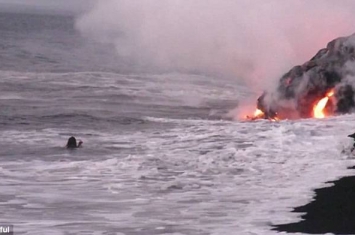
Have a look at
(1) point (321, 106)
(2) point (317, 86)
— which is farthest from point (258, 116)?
(2) point (317, 86)

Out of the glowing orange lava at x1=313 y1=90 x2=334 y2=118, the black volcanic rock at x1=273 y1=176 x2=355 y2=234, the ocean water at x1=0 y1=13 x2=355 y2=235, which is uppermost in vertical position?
the glowing orange lava at x1=313 y1=90 x2=334 y2=118

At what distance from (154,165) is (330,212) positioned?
7.15 meters

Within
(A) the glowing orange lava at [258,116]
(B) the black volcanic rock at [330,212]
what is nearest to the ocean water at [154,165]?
(B) the black volcanic rock at [330,212]

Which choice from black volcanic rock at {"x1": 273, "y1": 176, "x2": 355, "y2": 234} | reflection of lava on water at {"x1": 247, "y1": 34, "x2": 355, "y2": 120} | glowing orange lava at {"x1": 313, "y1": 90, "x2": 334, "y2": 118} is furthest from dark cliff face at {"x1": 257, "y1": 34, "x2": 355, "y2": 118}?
black volcanic rock at {"x1": 273, "y1": 176, "x2": 355, "y2": 234}

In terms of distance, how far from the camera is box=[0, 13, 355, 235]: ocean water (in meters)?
16.2

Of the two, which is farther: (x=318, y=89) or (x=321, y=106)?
(x=321, y=106)

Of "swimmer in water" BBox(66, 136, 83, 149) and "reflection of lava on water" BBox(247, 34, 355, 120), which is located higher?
"reflection of lava on water" BBox(247, 34, 355, 120)

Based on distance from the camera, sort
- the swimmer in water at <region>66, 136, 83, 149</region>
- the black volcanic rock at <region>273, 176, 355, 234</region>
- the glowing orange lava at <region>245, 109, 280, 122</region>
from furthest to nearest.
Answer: the glowing orange lava at <region>245, 109, 280, 122</region> → the swimmer in water at <region>66, 136, 83, 149</region> → the black volcanic rock at <region>273, 176, 355, 234</region>

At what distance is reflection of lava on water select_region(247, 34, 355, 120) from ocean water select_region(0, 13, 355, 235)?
2155mm

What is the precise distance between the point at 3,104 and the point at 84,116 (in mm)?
5634

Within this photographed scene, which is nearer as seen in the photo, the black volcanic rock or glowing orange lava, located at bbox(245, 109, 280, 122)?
the black volcanic rock

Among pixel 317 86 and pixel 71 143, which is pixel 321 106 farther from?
pixel 71 143

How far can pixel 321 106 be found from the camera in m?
32.5

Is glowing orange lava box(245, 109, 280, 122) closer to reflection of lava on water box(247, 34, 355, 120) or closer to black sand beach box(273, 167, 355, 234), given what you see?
reflection of lava on water box(247, 34, 355, 120)
